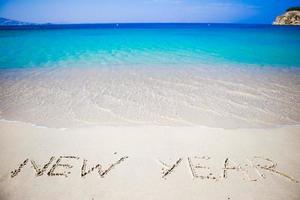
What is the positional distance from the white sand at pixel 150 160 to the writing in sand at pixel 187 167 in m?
0.02

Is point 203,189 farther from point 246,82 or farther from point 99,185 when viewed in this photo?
point 246,82

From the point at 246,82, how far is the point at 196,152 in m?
6.33

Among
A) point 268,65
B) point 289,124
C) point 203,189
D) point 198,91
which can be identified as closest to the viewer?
point 203,189

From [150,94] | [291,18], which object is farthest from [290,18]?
[150,94]

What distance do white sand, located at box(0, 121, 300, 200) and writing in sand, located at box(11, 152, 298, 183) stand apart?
19 mm

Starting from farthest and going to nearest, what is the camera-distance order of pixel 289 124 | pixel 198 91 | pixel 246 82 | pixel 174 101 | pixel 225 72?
pixel 225 72 → pixel 246 82 → pixel 198 91 → pixel 174 101 → pixel 289 124

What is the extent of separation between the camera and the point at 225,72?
11570mm

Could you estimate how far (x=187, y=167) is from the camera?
13.1 ft

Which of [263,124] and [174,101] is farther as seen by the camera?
[174,101]

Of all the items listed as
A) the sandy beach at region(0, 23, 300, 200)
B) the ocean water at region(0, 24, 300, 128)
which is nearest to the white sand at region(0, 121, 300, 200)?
the sandy beach at region(0, 23, 300, 200)

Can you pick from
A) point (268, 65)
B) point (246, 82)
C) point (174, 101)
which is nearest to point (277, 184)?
point (174, 101)

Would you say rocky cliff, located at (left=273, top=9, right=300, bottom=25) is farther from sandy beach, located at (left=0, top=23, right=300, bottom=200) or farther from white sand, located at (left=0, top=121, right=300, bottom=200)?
white sand, located at (left=0, top=121, right=300, bottom=200)

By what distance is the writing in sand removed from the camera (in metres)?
3.80

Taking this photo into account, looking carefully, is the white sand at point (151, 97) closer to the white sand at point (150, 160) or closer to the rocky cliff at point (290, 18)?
the white sand at point (150, 160)
